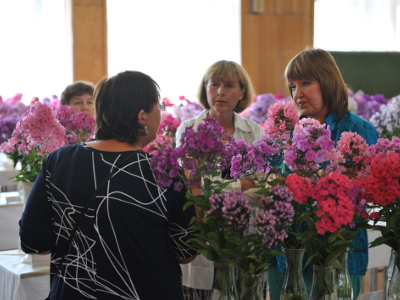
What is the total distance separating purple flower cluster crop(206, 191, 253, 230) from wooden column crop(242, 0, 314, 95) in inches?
220

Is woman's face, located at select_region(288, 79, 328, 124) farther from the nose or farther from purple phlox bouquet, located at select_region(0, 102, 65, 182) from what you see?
purple phlox bouquet, located at select_region(0, 102, 65, 182)

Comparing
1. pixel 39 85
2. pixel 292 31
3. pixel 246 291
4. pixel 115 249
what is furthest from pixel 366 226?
pixel 292 31

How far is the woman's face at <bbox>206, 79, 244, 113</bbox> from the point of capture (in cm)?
267

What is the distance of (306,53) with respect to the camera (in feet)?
6.29

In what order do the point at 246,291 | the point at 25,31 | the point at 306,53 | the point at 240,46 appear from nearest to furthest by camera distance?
the point at 246,291
the point at 306,53
the point at 25,31
the point at 240,46

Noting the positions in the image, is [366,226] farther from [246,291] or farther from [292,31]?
[292,31]

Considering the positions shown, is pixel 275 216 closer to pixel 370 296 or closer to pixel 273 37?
pixel 370 296

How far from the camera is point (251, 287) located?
1.16 m

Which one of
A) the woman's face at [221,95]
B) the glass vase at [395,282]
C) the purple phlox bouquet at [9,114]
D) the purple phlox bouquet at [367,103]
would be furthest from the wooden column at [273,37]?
the glass vase at [395,282]

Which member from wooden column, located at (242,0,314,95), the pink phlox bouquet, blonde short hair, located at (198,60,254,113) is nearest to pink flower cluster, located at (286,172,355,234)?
the pink phlox bouquet

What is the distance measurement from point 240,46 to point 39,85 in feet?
8.32

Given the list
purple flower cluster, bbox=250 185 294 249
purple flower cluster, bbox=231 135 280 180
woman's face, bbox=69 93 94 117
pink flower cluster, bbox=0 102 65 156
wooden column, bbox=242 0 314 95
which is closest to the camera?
purple flower cluster, bbox=250 185 294 249

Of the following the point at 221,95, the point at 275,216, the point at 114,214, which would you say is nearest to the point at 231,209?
the point at 275,216

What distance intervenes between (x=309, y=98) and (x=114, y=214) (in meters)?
0.89
